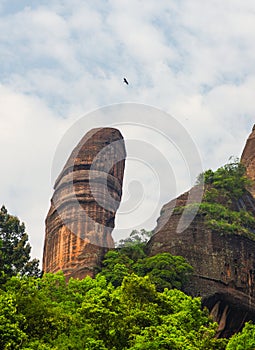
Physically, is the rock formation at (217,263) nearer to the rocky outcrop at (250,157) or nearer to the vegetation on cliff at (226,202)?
the vegetation on cliff at (226,202)

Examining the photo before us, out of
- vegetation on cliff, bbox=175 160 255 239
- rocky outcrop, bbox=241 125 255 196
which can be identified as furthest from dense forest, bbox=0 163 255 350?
rocky outcrop, bbox=241 125 255 196

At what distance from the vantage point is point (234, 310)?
4859cm

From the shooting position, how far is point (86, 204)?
2176 inches

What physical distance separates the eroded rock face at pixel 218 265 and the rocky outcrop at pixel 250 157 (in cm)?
1500

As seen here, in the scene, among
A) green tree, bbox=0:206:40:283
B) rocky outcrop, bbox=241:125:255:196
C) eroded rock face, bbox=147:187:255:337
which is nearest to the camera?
green tree, bbox=0:206:40:283

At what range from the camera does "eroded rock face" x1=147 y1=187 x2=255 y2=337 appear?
48125mm

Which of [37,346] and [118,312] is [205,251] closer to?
[118,312]

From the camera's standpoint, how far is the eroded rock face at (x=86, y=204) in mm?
52625

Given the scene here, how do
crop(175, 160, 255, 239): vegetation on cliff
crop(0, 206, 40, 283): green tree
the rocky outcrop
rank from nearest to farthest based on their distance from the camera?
crop(0, 206, 40, 283): green tree → crop(175, 160, 255, 239): vegetation on cliff → the rocky outcrop

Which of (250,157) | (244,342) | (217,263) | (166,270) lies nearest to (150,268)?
(166,270)

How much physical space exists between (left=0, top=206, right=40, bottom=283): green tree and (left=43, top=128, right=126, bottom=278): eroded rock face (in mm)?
9341

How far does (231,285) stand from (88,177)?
14.4 m

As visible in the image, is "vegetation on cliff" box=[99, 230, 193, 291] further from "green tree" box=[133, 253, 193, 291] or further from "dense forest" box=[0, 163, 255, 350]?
"dense forest" box=[0, 163, 255, 350]

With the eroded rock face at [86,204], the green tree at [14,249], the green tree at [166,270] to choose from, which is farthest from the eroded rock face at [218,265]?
the green tree at [14,249]
